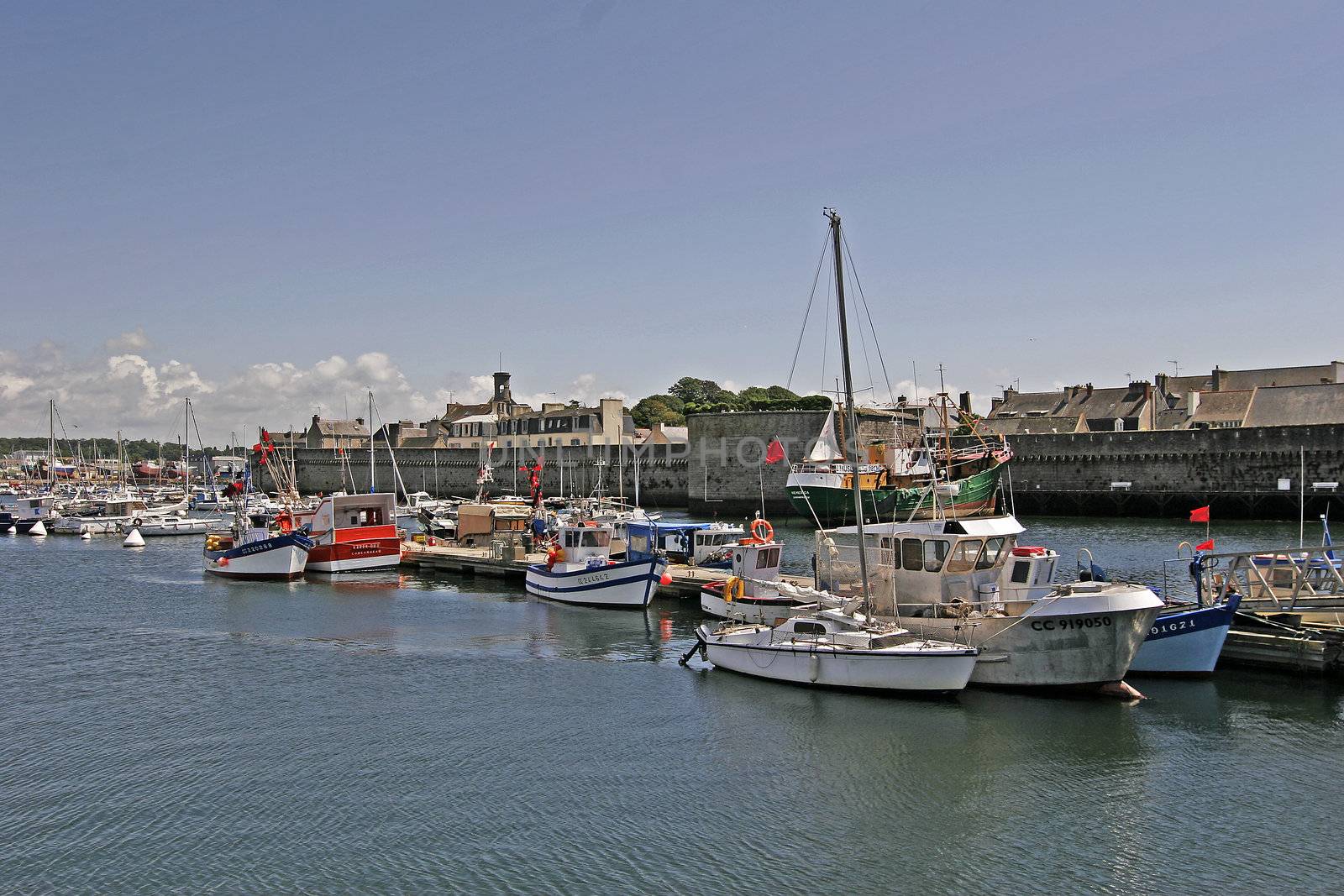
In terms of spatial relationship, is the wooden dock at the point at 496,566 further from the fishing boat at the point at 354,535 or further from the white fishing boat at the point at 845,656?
the white fishing boat at the point at 845,656

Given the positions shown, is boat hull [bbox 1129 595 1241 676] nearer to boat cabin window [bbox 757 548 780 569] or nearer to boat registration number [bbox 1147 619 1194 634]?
boat registration number [bbox 1147 619 1194 634]

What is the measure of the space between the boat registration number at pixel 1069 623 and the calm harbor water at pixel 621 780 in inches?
56.4

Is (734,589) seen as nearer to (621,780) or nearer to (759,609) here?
(759,609)

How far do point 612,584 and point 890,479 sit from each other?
96.0ft

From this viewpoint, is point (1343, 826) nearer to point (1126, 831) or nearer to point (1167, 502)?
point (1126, 831)

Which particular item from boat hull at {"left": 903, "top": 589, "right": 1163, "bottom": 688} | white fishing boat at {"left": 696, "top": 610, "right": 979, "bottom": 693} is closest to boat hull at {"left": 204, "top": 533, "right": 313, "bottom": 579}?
white fishing boat at {"left": 696, "top": 610, "right": 979, "bottom": 693}

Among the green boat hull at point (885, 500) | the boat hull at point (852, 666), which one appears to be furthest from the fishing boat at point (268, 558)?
the boat hull at point (852, 666)

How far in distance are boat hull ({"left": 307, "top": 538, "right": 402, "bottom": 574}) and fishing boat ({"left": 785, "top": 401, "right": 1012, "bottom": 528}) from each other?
21.4 m

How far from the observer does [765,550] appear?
28.4 m

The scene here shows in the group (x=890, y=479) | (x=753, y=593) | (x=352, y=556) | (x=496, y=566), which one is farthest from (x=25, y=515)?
(x=753, y=593)

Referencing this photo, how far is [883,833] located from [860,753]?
3092 mm

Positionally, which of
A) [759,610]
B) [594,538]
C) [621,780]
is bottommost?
[621,780]

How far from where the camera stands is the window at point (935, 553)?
21.1 m

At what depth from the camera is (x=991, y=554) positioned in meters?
21.1
